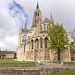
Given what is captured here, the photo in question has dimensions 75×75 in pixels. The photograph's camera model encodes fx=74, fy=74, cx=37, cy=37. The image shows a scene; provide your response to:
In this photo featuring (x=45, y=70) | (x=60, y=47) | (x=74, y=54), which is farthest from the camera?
(x=74, y=54)

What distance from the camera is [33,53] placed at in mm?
31938

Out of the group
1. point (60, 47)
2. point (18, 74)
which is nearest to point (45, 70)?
point (18, 74)

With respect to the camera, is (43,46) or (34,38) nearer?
(43,46)

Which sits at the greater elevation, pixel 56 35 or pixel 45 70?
pixel 56 35

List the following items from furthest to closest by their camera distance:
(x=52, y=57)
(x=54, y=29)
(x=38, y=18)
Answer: (x=38, y=18), (x=52, y=57), (x=54, y=29)

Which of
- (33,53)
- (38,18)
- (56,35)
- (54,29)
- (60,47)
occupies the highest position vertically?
(38,18)

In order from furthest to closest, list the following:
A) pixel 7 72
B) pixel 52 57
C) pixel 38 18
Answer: pixel 38 18 < pixel 52 57 < pixel 7 72

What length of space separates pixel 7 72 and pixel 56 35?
14963mm

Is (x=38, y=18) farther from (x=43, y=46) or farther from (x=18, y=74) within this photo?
(x=18, y=74)

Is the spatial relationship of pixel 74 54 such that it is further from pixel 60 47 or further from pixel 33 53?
pixel 60 47

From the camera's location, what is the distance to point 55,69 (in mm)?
8930

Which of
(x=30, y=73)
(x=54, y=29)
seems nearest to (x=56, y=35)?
(x=54, y=29)

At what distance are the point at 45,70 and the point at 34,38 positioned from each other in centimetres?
2557

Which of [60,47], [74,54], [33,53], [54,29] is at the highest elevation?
[54,29]
